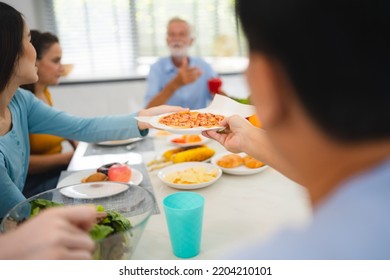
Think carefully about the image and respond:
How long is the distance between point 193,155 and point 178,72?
1395mm

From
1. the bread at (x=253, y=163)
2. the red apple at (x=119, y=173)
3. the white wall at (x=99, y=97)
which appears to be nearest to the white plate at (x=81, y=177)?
the red apple at (x=119, y=173)

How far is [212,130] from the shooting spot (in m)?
1.40

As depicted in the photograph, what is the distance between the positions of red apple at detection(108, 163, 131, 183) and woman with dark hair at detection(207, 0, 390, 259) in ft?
3.49

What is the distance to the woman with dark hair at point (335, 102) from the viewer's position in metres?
0.38

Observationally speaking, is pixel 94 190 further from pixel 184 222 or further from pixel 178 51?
pixel 178 51

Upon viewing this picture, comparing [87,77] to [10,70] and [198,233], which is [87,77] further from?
[198,233]

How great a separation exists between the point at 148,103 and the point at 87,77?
1.30 m

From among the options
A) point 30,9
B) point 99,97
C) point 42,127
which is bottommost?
point 99,97

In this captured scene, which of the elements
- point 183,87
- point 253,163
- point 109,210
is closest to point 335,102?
point 109,210

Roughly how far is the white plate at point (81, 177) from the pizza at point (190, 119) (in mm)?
240

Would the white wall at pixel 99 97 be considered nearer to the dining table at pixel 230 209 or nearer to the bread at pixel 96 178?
the dining table at pixel 230 209

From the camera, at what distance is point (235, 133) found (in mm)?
1313
